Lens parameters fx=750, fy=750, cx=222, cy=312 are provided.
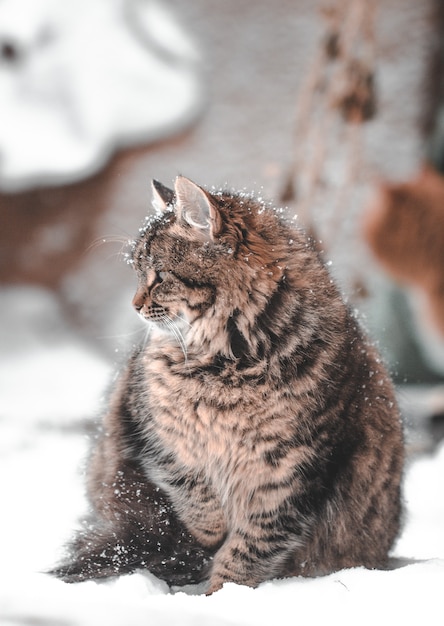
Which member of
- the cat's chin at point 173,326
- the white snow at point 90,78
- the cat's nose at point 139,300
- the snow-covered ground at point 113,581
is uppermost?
the white snow at point 90,78

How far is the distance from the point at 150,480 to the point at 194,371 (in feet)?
0.99

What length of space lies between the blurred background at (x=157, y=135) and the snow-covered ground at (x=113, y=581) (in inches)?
25.0

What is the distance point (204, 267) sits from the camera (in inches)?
61.3

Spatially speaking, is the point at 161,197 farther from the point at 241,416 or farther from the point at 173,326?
the point at 241,416

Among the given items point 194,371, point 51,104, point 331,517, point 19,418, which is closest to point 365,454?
point 331,517

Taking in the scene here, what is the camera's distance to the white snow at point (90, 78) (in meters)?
4.40

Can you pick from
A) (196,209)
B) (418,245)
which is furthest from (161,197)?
(418,245)

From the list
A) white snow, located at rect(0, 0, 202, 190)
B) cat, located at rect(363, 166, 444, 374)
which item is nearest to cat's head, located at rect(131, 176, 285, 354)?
cat, located at rect(363, 166, 444, 374)

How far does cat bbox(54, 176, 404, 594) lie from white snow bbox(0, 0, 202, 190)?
2833 mm

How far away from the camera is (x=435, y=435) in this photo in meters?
3.74

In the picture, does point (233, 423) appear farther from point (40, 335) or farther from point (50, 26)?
point (50, 26)

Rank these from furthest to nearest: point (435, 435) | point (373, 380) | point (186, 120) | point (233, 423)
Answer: point (186, 120)
point (435, 435)
point (373, 380)
point (233, 423)

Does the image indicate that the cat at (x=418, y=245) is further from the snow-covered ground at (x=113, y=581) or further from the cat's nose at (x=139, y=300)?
the cat's nose at (x=139, y=300)

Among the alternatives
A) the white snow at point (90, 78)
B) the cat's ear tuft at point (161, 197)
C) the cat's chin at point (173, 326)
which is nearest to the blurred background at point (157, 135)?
the white snow at point (90, 78)
